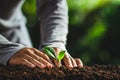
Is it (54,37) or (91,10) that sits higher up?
(91,10)

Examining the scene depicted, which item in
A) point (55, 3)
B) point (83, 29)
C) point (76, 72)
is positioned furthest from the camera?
point (83, 29)

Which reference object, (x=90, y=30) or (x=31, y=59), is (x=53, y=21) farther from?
(x=90, y=30)

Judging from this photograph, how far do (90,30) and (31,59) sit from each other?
3055 millimetres

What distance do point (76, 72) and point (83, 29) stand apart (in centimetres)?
315

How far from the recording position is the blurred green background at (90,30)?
5.50 m

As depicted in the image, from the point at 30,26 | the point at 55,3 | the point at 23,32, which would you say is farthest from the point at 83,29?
the point at 55,3

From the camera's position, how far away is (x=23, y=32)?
3.74m

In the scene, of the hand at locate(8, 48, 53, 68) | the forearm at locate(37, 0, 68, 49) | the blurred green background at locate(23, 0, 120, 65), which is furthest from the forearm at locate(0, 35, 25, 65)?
the blurred green background at locate(23, 0, 120, 65)

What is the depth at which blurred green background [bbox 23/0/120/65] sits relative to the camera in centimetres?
550

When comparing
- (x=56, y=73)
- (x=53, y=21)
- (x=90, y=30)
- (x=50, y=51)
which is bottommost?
(x=56, y=73)

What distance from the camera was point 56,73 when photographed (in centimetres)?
232

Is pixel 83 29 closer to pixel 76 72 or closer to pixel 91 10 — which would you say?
pixel 91 10

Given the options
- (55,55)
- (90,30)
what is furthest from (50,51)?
(90,30)

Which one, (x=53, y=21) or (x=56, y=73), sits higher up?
(x=53, y=21)
